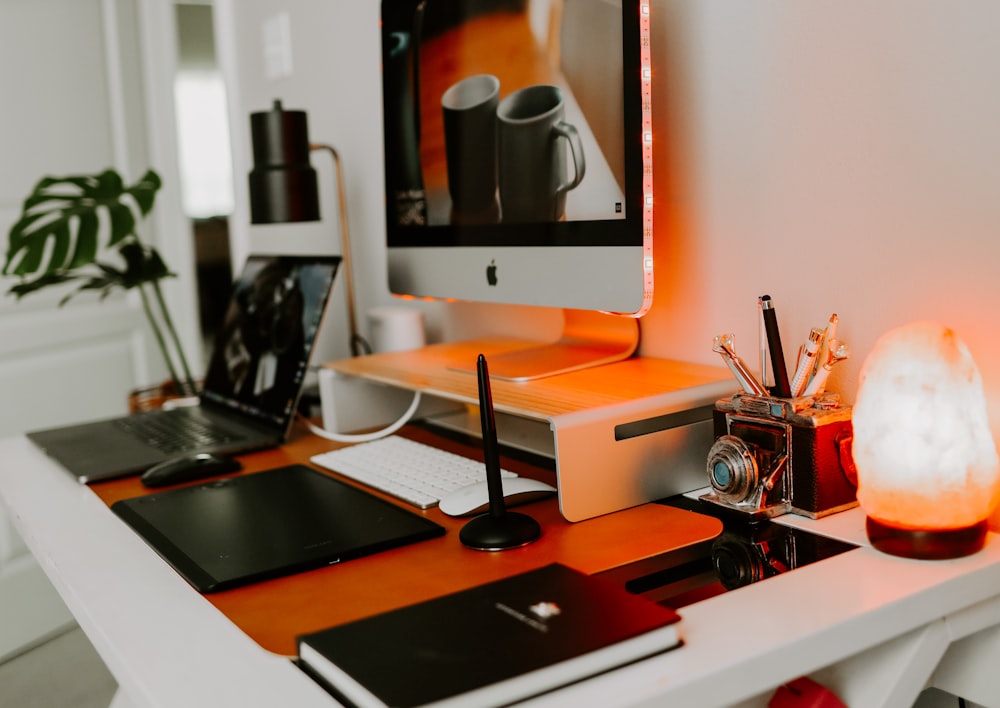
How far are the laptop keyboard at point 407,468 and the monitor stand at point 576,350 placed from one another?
A: 0.39 feet

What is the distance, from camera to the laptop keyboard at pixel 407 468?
3.46 feet

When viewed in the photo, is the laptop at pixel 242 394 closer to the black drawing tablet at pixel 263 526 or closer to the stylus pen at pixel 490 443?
the black drawing tablet at pixel 263 526

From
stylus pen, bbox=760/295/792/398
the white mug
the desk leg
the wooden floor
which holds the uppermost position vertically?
stylus pen, bbox=760/295/792/398

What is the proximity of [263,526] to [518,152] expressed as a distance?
1.73 ft

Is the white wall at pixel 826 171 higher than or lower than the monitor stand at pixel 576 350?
higher

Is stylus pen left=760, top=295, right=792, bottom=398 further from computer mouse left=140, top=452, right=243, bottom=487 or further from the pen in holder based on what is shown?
computer mouse left=140, top=452, right=243, bottom=487

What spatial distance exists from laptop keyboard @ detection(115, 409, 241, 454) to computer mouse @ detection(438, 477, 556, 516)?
465 mm

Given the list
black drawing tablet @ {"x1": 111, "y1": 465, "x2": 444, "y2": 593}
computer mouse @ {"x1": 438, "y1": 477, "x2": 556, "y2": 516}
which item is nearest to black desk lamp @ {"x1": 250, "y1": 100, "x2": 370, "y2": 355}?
black drawing tablet @ {"x1": 111, "y1": 465, "x2": 444, "y2": 593}

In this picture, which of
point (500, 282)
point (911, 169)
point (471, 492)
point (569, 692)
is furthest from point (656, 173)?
point (569, 692)

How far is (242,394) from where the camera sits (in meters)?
1.50

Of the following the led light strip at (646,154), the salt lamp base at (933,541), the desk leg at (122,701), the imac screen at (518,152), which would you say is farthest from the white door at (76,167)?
the salt lamp base at (933,541)

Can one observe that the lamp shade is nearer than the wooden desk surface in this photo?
No

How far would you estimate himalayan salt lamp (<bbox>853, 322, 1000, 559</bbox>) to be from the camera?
0.74 meters

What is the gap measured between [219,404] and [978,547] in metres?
1.15
